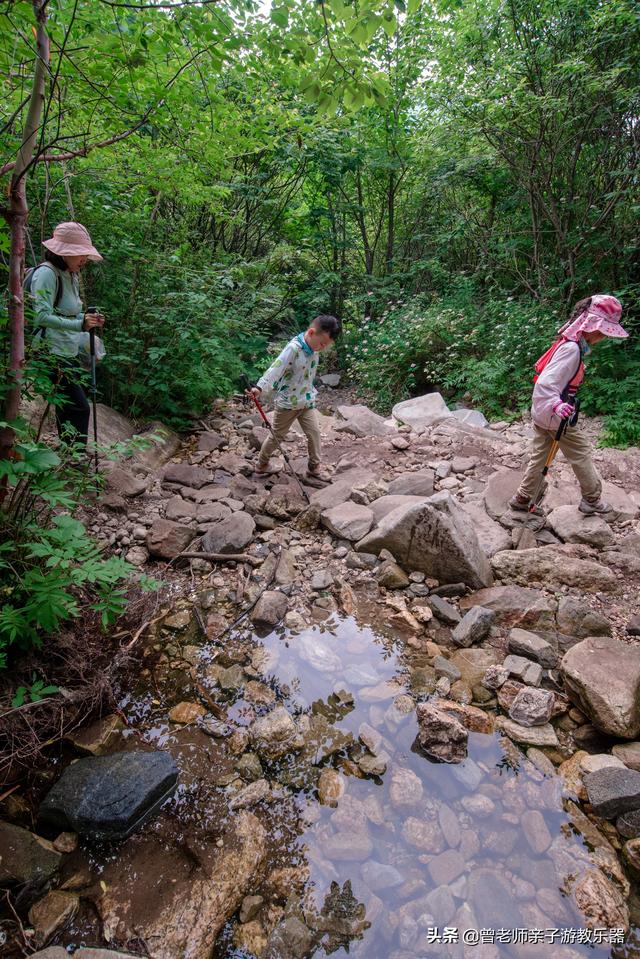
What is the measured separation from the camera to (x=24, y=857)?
1.92 meters

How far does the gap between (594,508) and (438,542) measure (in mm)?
1834

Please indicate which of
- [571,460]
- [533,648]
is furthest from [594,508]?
[533,648]

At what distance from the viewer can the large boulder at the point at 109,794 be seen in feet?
6.68

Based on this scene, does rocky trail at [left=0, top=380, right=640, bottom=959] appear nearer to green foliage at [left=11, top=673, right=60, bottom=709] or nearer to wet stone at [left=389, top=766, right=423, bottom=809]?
wet stone at [left=389, top=766, right=423, bottom=809]

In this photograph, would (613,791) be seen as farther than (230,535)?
No

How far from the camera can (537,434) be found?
4.46 metres

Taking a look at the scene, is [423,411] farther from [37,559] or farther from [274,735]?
[37,559]

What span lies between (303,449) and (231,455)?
3.58 feet

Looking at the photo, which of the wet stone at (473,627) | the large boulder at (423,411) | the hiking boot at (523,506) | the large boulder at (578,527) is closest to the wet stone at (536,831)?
the wet stone at (473,627)

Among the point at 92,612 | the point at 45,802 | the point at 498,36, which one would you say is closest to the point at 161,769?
the point at 45,802

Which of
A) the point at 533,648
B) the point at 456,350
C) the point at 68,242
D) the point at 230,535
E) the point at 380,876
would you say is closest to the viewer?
the point at 380,876

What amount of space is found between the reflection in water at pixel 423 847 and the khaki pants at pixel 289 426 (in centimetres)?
301

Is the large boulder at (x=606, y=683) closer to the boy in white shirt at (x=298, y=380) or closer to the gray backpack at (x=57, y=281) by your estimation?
the boy in white shirt at (x=298, y=380)

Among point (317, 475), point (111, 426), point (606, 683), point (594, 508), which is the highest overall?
point (111, 426)
